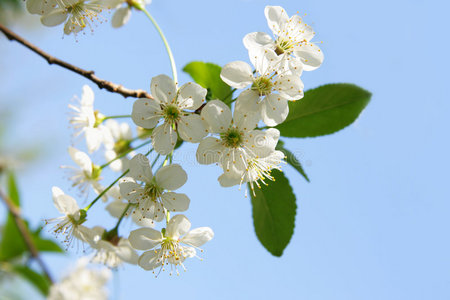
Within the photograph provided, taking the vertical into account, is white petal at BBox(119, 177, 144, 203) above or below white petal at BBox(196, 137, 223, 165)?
below

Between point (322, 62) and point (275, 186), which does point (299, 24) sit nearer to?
point (322, 62)

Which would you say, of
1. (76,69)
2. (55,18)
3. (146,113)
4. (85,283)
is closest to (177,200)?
(146,113)

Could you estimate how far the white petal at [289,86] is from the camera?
1262mm

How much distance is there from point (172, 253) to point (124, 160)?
51cm

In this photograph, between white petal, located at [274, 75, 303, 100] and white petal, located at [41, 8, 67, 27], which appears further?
white petal, located at [41, 8, 67, 27]

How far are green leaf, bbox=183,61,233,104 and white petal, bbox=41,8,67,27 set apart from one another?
1.71 feet

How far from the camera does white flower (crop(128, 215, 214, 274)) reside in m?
1.35

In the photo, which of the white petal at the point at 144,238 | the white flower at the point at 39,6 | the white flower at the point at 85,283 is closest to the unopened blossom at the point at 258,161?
the white petal at the point at 144,238

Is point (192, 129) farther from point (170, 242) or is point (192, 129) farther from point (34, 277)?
point (34, 277)

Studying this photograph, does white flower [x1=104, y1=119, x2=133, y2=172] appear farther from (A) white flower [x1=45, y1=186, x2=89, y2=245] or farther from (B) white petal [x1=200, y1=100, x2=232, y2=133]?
(B) white petal [x1=200, y1=100, x2=232, y2=133]

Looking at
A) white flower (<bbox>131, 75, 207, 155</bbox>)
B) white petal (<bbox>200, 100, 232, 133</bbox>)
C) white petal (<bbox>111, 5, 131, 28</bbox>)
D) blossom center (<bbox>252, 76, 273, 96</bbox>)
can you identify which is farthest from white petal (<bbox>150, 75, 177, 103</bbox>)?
white petal (<bbox>111, 5, 131, 28</bbox>)

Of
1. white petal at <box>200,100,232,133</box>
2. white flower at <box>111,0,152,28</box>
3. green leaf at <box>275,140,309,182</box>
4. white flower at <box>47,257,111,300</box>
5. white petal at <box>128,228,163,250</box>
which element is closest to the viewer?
white petal at <box>200,100,232,133</box>

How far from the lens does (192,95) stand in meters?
1.28

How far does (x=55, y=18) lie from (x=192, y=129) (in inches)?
30.1
